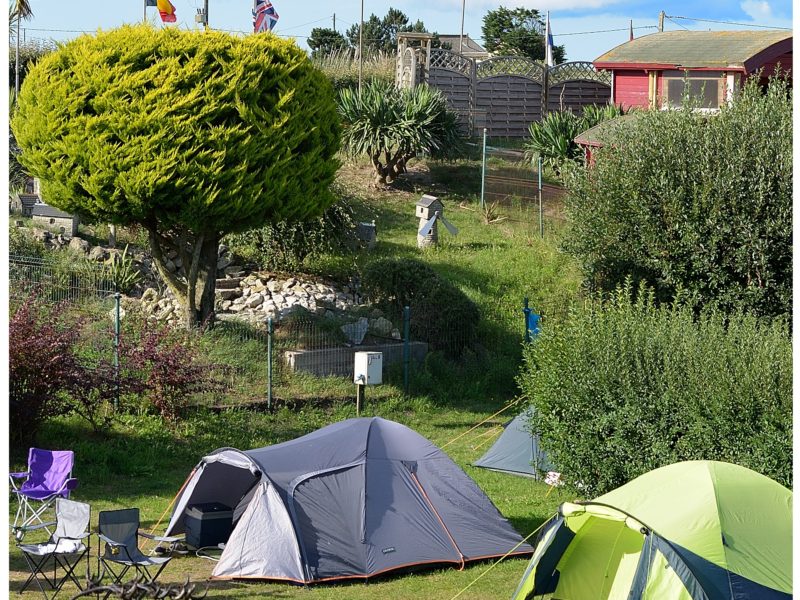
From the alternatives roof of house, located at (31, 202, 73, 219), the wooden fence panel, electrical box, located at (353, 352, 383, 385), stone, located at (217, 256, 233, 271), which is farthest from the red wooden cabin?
roof of house, located at (31, 202, 73, 219)

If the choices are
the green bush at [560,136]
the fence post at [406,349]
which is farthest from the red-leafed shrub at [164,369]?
the green bush at [560,136]

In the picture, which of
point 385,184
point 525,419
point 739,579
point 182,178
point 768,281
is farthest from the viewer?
point 385,184

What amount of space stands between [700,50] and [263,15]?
1172 cm

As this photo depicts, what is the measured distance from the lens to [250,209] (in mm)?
16234

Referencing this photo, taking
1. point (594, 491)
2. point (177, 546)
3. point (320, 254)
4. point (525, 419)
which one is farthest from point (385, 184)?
point (177, 546)

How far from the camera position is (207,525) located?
11.2 meters

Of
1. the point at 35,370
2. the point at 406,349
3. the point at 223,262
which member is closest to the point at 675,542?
the point at 35,370

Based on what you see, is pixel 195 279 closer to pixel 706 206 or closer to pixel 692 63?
pixel 706 206

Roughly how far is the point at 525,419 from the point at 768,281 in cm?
543

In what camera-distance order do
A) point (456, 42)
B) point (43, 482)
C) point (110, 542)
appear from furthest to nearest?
point (456, 42)
point (43, 482)
point (110, 542)

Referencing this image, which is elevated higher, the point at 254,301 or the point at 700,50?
the point at 700,50

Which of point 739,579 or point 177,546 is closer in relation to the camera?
point 739,579

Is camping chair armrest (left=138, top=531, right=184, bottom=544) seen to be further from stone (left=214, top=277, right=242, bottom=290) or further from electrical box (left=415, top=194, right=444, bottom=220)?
electrical box (left=415, top=194, right=444, bottom=220)

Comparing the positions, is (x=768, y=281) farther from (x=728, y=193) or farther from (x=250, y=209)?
(x=250, y=209)
